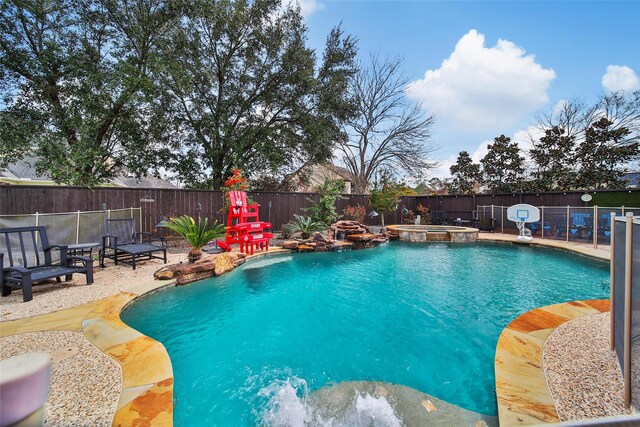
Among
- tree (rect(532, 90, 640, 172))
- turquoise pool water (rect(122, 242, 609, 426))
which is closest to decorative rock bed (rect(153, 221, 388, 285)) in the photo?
turquoise pool water (rect(122, 242, 609, 426))

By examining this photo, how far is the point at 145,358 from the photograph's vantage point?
253 centimetres

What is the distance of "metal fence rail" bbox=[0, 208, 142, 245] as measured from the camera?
16.2 ft

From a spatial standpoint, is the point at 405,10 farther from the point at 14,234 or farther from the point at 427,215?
the point at 14,234

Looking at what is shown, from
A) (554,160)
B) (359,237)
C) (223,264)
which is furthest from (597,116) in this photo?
(223,264)

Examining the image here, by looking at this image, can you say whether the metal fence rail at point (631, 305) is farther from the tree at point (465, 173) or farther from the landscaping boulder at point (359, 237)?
the tree at point (465, 173)

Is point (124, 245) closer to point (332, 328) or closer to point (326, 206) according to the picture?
point (332, 328)

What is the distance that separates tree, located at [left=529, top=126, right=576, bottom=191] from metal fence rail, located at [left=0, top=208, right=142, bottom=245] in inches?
791

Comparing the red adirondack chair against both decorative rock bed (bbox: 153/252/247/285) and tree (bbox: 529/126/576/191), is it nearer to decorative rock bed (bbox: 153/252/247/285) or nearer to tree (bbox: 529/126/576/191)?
decorative rock bed (bbox: 153/252/247/285)

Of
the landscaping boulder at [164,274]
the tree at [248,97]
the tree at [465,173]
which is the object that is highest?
the tree at [248,97]

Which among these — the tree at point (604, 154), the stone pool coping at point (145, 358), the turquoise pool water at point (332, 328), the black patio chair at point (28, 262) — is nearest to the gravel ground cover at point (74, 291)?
the black patio chair at point (28, 262)

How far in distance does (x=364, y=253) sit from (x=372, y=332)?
5246 mm

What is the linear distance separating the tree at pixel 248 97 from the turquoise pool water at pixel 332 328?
7782 millimetres

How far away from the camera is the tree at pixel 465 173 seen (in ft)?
61.9

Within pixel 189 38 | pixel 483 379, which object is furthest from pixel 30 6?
pixel 483 379
